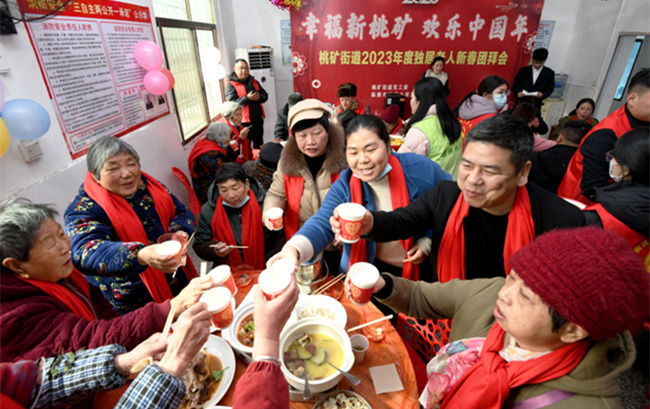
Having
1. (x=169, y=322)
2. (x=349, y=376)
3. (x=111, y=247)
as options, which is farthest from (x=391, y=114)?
(x=169, y=322)

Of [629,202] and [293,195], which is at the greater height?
[629,202]

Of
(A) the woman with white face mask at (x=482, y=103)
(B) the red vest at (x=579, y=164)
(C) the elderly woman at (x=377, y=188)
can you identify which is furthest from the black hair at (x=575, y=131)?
(C) the elderly woman at (x=377, y=188)

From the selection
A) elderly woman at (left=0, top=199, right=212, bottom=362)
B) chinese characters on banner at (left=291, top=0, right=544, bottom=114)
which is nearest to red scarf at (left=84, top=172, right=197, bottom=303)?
elderly woman at (left=0, top=199, right=212, bottom=362)

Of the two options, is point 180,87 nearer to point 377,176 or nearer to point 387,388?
point 377,176

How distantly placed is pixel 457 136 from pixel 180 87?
4235 mm

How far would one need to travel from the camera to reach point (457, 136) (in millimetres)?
2871

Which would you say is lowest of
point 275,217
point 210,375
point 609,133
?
point 210,375

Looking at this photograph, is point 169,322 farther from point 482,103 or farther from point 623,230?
point 482,103

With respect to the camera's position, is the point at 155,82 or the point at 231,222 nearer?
the point at 231,222

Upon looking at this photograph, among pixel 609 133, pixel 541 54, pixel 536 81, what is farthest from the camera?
pixel 536 81

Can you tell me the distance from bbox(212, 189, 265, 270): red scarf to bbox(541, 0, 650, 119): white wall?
292 inches

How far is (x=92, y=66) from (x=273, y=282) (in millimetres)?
2831

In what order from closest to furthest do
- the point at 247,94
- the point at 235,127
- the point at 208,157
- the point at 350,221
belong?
the point at 350,221, the point at 208,157, the point at 235,127, the point at 247,94

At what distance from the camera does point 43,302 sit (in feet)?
4.07
